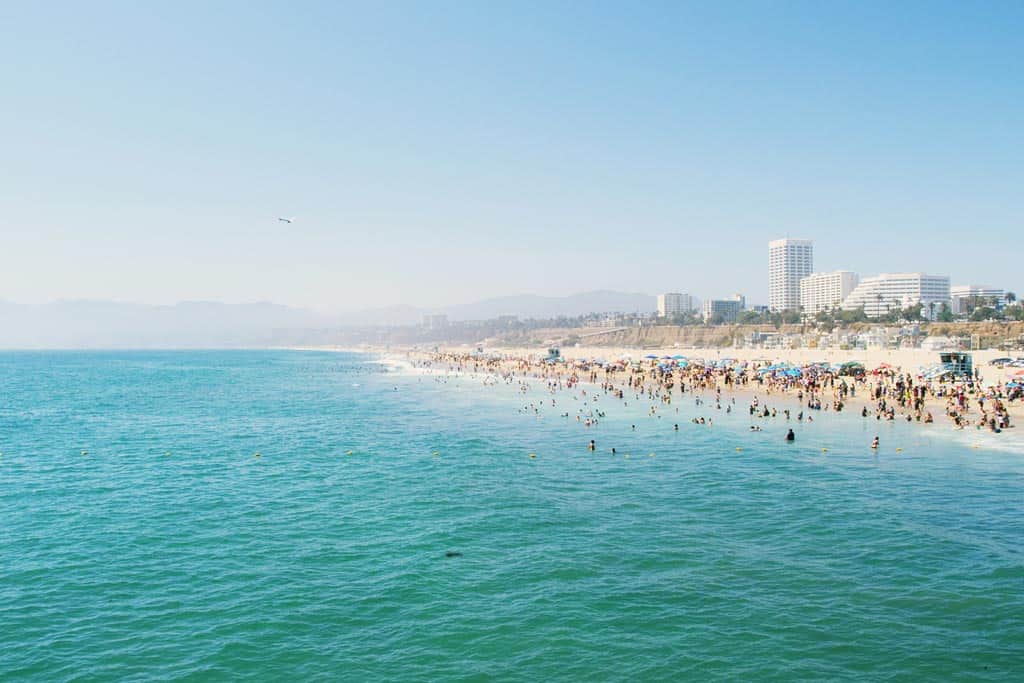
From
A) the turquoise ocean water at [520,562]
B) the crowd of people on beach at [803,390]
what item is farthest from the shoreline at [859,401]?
the turquoise ocean water at [520,562]

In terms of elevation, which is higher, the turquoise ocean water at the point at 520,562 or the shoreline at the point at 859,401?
the shoreline at the point at 859,401

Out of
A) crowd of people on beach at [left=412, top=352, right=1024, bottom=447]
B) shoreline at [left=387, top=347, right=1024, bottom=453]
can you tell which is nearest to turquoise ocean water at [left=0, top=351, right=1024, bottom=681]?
shoreline at [left=387, top=347, right=1024, bottom=453]

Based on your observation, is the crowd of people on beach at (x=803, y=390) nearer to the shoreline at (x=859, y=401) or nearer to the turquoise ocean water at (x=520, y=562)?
the shoreline at (x=859, y=401)

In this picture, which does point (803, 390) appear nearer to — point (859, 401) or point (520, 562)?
point (859, 401)

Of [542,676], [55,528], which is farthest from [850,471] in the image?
[55,528]

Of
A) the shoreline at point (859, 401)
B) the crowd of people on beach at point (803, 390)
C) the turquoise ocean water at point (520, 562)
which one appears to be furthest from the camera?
the crowd of people on beach at point (803, 390)

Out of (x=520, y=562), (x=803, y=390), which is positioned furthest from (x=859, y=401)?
(x=520, y=562)

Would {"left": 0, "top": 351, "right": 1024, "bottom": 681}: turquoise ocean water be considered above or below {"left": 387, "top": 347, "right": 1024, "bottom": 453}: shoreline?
below

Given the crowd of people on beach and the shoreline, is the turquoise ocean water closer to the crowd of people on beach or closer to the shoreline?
the shoreline

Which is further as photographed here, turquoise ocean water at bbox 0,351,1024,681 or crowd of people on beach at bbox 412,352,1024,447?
crowd of people on beach at bbox 412,352,1024,447
